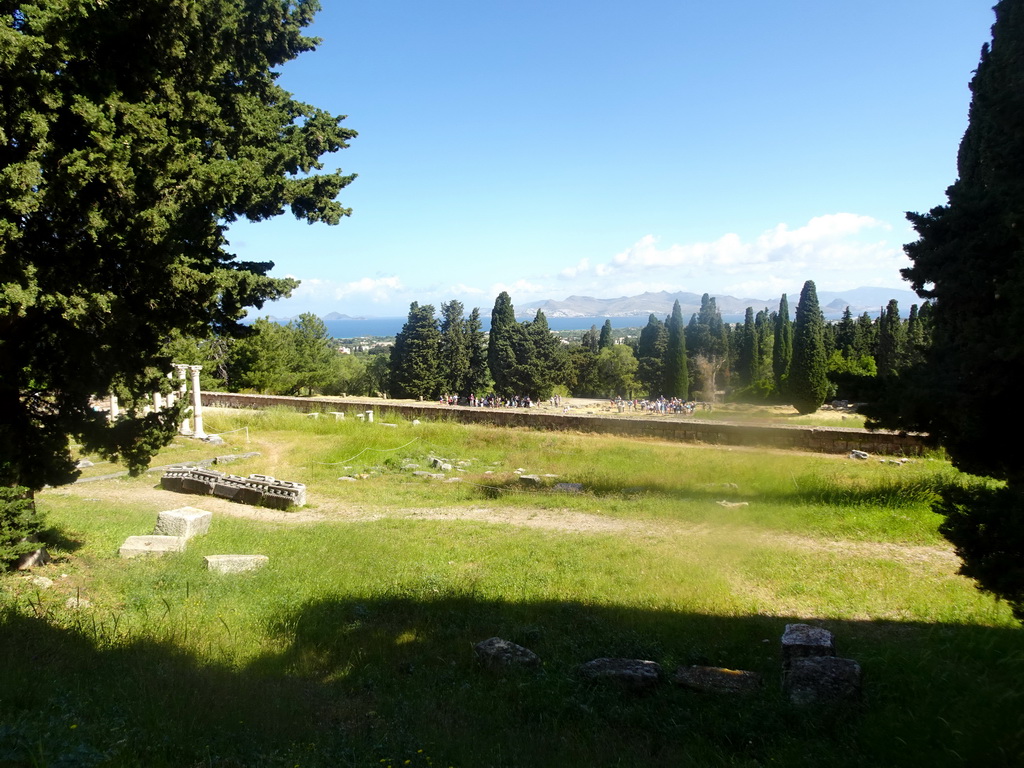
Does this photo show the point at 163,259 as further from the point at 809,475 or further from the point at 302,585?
the point at 809,475

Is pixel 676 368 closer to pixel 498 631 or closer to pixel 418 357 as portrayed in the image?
pixel 418 357

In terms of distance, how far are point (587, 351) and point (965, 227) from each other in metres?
66.0

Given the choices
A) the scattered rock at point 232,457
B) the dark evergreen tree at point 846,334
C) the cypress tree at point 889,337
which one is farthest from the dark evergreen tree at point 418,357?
the cypress tree at point 889,337

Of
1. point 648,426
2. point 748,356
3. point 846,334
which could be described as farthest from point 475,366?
point 648,426

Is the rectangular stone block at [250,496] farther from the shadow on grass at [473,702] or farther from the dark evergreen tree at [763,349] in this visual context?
the dark evergreen tree at [763,349]

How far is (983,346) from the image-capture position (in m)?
4.68

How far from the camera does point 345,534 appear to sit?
12711 mm

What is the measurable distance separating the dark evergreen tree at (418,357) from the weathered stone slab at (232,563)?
147ft

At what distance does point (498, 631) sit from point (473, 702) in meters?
2.00

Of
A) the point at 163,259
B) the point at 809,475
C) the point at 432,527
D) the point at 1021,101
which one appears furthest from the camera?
the point at 809,475

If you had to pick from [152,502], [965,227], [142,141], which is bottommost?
[152,502]

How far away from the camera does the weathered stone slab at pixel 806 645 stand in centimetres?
616

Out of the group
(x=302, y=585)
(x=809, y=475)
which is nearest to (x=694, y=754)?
(x=302, y=585)

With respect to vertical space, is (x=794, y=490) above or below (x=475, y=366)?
below
